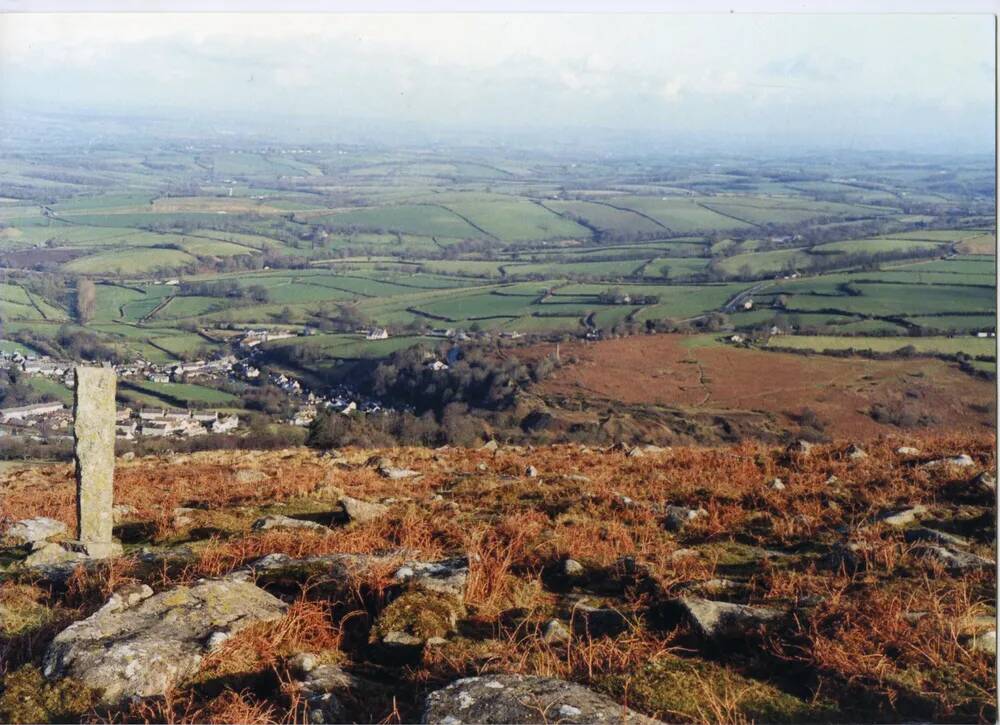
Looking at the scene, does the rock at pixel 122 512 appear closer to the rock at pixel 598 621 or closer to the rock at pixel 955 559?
the rock at pixel 598 621

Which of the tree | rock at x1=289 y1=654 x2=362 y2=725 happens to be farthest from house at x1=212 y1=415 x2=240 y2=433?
rock at x1=289 y1=654 x2=362 y2=725

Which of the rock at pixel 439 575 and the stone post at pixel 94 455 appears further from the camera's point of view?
the stone post at pixel 94 455

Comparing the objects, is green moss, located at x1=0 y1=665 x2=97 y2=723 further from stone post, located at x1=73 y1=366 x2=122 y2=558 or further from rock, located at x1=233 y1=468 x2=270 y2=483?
rock, located at x1=233 y1=468 x2=270 y2=483

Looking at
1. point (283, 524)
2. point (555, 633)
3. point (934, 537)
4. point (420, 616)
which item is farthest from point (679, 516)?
point (283, 524)

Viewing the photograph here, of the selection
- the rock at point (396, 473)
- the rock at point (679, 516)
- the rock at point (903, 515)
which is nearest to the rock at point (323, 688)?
the rock at point (679, 516)

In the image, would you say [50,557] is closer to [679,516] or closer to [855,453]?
[679,516]

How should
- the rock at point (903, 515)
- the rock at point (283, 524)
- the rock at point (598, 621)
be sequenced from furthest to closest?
the rock at point (283, 524) < the rock at point (903, 515) < the rock at point (598, 621)
